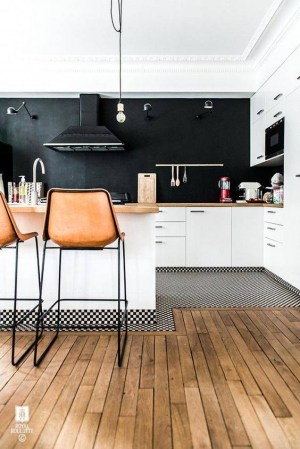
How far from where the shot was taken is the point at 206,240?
14.7 feet

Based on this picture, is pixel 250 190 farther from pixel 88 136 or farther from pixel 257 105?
pixel 88 136

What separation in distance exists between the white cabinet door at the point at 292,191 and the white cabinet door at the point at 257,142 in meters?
0.83

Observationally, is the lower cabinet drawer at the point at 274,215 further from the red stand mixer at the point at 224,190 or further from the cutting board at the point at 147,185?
the cutting board at the point at 147,185

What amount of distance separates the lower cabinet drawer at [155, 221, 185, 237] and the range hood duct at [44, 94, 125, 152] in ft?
3.88

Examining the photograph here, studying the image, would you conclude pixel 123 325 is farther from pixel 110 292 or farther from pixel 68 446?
pixel 68 446

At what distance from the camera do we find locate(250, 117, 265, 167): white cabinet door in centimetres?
448

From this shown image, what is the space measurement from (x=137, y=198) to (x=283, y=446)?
13.3 feet

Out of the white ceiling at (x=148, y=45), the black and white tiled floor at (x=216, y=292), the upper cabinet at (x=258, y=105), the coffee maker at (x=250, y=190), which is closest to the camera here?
the black and white tiled floor at (x=216, y=292)

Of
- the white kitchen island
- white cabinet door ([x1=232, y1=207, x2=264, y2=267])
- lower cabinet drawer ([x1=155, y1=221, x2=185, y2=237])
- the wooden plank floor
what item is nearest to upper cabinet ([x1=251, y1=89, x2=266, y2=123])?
white cabinet door ([x1=232, y1=207, x2=264, y2=267])

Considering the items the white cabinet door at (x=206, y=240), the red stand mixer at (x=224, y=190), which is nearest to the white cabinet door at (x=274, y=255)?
the white cabinet door at (x=206, y=240)

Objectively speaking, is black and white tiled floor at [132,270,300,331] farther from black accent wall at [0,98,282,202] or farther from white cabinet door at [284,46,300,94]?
white cabinet door at [284,46,300,94]

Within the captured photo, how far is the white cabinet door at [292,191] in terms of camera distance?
3.35 meters

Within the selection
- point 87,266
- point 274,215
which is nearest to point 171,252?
point 274,215

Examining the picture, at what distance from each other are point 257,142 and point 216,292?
231 centimetres
